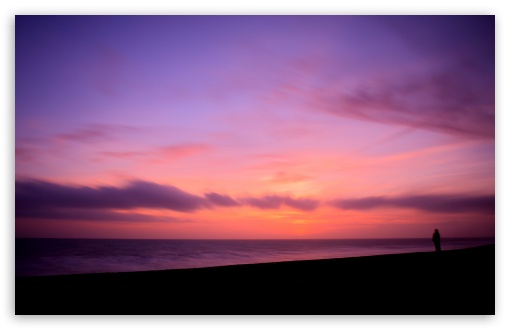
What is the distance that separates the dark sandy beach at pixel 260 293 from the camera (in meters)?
5.35

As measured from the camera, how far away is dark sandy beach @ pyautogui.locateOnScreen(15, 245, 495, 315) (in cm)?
535

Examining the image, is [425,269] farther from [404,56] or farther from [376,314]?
[404,56]

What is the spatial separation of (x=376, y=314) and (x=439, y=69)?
5.14 m

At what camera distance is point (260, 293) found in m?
5.98

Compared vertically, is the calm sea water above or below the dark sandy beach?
below

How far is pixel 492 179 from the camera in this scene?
21.9ft

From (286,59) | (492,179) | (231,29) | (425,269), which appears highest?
(231,29)

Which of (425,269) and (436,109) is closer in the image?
(436,109)

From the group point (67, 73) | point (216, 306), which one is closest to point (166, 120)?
point (67, 73)

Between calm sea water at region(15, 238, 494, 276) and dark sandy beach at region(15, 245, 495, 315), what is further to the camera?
calm sea water at region(15, 238, 494, 276)

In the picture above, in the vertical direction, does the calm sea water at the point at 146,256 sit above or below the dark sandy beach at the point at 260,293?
below

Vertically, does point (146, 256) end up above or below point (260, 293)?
below

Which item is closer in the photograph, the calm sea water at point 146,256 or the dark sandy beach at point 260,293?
the dark sandy beach at point 260,293

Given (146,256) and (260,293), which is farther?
(146,256)
